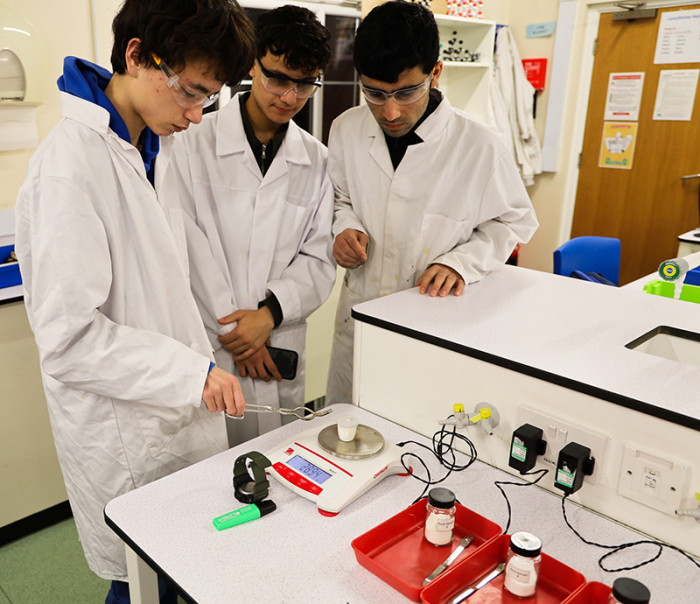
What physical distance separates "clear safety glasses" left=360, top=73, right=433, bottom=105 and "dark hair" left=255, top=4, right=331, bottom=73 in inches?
5.8

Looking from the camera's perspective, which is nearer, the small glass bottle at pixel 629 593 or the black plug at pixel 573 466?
the small glass bottle at pixel 629 593

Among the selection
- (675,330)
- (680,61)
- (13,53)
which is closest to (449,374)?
(675,330)

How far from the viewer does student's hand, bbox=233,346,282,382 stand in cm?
165

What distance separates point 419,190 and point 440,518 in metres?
0.93

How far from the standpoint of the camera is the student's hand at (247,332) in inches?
62.1

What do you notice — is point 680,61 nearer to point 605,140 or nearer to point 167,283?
point 605,140

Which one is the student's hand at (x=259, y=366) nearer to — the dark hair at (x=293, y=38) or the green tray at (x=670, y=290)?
the dark hair at (x=293, y=38)

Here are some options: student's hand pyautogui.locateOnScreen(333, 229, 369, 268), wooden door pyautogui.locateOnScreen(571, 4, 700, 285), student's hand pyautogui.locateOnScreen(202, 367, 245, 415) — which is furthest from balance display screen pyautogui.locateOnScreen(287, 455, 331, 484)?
wooden door pyautogui.locateOnScreen(571, 4, 700, 285)

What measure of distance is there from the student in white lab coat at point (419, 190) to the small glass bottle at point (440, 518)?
0.60m

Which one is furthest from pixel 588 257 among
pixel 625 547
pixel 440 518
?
pixel 440 518

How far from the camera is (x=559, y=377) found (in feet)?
3.42

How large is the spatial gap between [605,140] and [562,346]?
356cm

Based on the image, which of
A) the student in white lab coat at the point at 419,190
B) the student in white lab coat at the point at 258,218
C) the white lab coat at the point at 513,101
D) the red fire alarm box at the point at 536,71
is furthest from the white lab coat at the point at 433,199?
the red fire alarm box at the point at 536,71

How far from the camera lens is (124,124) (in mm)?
1137
